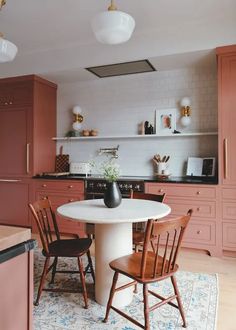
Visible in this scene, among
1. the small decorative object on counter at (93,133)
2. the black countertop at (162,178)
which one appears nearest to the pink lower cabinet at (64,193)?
the black countertop at (162,178)

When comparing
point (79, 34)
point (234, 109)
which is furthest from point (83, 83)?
point (234, 109)

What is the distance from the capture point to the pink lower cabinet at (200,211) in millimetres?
3346

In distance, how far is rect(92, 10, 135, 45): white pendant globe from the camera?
201cm

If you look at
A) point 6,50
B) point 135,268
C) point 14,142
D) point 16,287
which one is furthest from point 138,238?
point 14,142

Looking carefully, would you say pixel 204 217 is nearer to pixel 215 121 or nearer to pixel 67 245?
pixel 215 121

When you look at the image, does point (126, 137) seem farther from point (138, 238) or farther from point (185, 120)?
point (138, 238)

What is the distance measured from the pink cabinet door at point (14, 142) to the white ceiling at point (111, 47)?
688 millimetres

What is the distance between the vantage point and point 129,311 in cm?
211

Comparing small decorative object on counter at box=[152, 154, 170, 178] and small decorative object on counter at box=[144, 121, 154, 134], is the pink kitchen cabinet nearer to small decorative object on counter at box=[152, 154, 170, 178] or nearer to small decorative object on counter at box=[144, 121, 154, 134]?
small decorative object on counter at box=[144, 121, 154, 134]

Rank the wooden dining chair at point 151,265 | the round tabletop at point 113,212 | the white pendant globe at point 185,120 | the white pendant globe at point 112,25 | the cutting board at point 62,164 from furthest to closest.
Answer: the cutting board at point 62,164 → the white pendant globe at point 185,120 → the white pendant globe at point 112,25 → the round tabletop at point 113,212 → the wooden dining chair at point 151,265

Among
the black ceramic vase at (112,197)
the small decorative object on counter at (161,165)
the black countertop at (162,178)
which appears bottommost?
the black ceramic vase at (112,197)

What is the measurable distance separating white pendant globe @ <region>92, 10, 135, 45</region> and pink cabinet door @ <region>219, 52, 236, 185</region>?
63.4 inches

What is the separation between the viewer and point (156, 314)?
2076 millimetres

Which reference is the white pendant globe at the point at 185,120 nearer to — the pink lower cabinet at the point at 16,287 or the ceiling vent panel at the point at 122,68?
the ceiling vent panel at the point at 122,68
